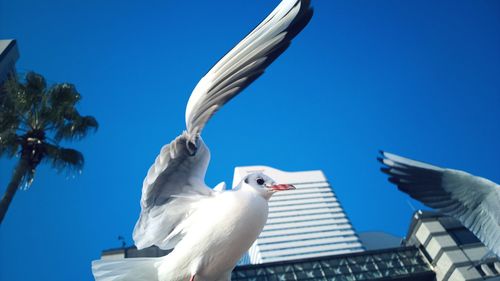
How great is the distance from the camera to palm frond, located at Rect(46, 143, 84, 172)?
11172 millimetres

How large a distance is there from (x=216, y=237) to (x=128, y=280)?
1177 mm

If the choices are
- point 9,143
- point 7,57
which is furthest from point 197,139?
point 7,57

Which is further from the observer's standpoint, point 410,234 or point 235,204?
point 410,234

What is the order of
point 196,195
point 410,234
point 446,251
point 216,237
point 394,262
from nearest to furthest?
point 216,237, point 196,195, point 446,251, point 394,262, point 410,234

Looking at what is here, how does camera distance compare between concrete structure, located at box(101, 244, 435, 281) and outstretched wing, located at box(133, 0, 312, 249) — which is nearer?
outstretched wing, located at box(133, 0, 312, 249)

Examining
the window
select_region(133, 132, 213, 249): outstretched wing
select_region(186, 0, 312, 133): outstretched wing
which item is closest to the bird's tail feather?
select_region(133, 132, 213, 249): outstretched wing

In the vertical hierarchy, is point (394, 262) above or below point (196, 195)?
below

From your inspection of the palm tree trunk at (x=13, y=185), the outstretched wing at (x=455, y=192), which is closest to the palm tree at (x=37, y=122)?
the palm tree trunk at (x=13, y=185)

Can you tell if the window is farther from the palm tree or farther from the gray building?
the palm tree

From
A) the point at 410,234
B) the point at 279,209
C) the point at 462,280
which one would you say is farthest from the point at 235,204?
the point at 279,209

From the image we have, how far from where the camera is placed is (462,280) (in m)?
15.4

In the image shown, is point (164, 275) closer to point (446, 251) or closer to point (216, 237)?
point (216, 237)

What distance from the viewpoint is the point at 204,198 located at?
416cm

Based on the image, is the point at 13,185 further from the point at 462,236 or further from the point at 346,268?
the point at 462,236
